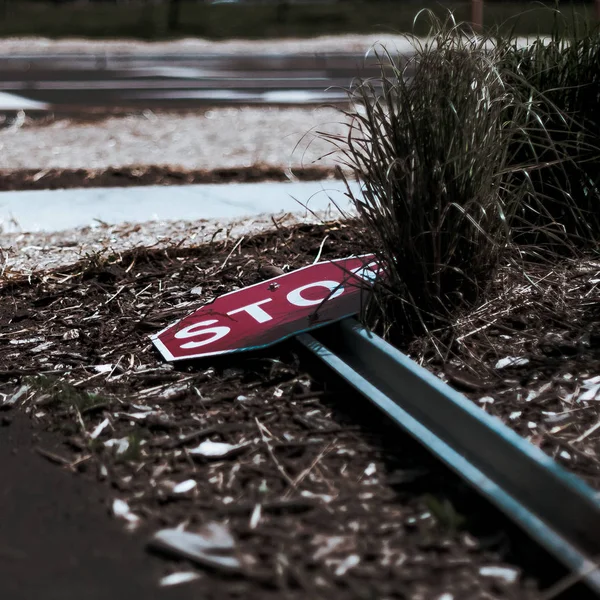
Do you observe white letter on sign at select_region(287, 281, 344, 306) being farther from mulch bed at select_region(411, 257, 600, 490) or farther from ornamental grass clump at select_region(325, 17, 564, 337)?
mulch bed at select_region(411, 257, 600, 490)

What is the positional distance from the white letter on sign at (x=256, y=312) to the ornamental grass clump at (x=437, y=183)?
1.82 feet

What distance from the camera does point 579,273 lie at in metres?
3.93

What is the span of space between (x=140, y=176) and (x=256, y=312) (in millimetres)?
3362

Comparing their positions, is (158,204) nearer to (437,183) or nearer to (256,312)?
(256,312)

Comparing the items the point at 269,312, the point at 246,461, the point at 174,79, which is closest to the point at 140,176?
the point at 269,312

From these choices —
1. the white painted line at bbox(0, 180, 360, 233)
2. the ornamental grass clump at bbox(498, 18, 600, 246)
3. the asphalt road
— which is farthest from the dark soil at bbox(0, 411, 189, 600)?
the asphalt road

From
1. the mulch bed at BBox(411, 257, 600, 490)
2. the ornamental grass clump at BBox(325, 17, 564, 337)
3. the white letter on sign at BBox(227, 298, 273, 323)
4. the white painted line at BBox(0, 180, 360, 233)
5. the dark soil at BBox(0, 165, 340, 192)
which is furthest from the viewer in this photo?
the dark soil at BBox(0, 165, 340, 192)

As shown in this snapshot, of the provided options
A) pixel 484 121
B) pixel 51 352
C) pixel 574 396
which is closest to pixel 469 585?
pixel 574 396

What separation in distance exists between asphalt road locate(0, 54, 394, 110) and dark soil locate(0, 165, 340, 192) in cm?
295

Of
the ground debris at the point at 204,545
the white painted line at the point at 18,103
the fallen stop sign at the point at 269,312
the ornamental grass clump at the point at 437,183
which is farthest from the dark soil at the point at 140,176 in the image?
the ground debris at the point at 204,545

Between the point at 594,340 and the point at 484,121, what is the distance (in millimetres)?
964

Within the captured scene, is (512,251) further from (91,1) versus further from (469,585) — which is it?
(91,1)

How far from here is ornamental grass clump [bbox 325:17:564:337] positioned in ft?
11.3

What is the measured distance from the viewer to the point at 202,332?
12.5 feet
